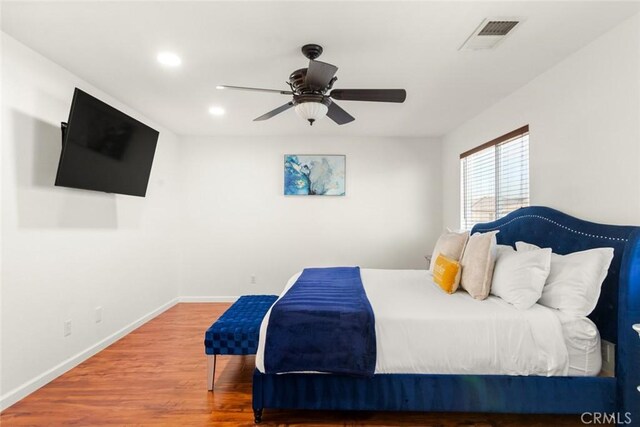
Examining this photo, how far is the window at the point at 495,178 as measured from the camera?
10.2 feet

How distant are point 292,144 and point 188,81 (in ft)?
7.06

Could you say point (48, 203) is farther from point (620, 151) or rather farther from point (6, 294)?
point (620, 151)

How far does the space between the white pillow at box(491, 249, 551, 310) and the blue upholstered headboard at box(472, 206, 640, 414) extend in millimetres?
301

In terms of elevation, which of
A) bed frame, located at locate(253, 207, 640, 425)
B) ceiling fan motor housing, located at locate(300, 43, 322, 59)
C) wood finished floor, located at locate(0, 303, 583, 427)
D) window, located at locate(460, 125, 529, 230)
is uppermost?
ceiling fan motor housing, located at locate(300, 43, 322, 59)

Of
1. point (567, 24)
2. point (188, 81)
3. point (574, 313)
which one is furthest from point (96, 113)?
point (574, 313)

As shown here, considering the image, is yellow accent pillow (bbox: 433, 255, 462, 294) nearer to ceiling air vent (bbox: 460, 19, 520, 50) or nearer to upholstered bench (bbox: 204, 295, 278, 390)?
upholstered bench (bbox: 204, 295, 278, 390)

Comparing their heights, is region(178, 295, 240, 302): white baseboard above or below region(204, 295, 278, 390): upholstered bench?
below

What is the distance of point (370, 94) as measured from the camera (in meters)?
2.35

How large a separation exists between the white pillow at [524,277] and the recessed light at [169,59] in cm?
288

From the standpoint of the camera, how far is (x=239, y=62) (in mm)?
2564

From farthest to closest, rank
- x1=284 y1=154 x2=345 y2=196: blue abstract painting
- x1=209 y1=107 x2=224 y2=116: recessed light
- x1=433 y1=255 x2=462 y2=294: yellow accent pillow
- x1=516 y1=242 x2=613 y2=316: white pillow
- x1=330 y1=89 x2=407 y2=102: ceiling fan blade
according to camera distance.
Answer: x1=284 y1=154 x2=345 y2=196: blue abstract painting < x1=209 y1=107 x2=224 y2=116: recessed light < x1=433 y1=255 x2=462 y2=294: yellow accent pillow < x1=330 y1=89 x2=407 y2=102: ceiling fan blade < x1=516 y1=242 x2=613 y2=316: white pillow


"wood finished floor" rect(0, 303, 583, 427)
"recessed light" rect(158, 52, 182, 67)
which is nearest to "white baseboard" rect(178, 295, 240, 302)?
"wood finished floor" rect(0, 303, 583, 427)

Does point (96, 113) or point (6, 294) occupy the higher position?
point (96, 113)

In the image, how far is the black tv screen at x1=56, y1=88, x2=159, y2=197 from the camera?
8.11 ft
